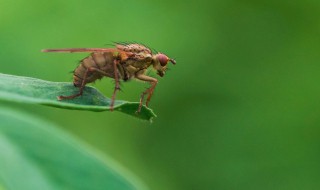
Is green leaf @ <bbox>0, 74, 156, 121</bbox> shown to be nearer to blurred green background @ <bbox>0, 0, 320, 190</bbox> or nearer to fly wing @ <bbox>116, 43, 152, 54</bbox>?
fly wing @ <bbox>116, 43, 152, 54</bbox>

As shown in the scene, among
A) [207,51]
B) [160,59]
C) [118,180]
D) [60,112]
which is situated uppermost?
[118,180]

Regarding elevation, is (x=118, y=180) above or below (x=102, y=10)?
above

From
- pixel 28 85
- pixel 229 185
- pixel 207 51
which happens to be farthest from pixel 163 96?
pixel 28 85

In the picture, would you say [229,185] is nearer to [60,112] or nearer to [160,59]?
[60,112]

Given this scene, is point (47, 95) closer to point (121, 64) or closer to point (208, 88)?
point (121, 64)

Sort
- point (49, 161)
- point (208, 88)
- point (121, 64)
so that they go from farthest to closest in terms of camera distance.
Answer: point (208, 88) < point (121, 64) < point (49, 161)

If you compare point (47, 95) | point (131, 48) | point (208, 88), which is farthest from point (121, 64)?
point (208, 88)

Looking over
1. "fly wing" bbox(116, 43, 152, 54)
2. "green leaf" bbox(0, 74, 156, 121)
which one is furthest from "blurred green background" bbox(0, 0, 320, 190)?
"green leaf" bbox(0, 74, 156, 121)
